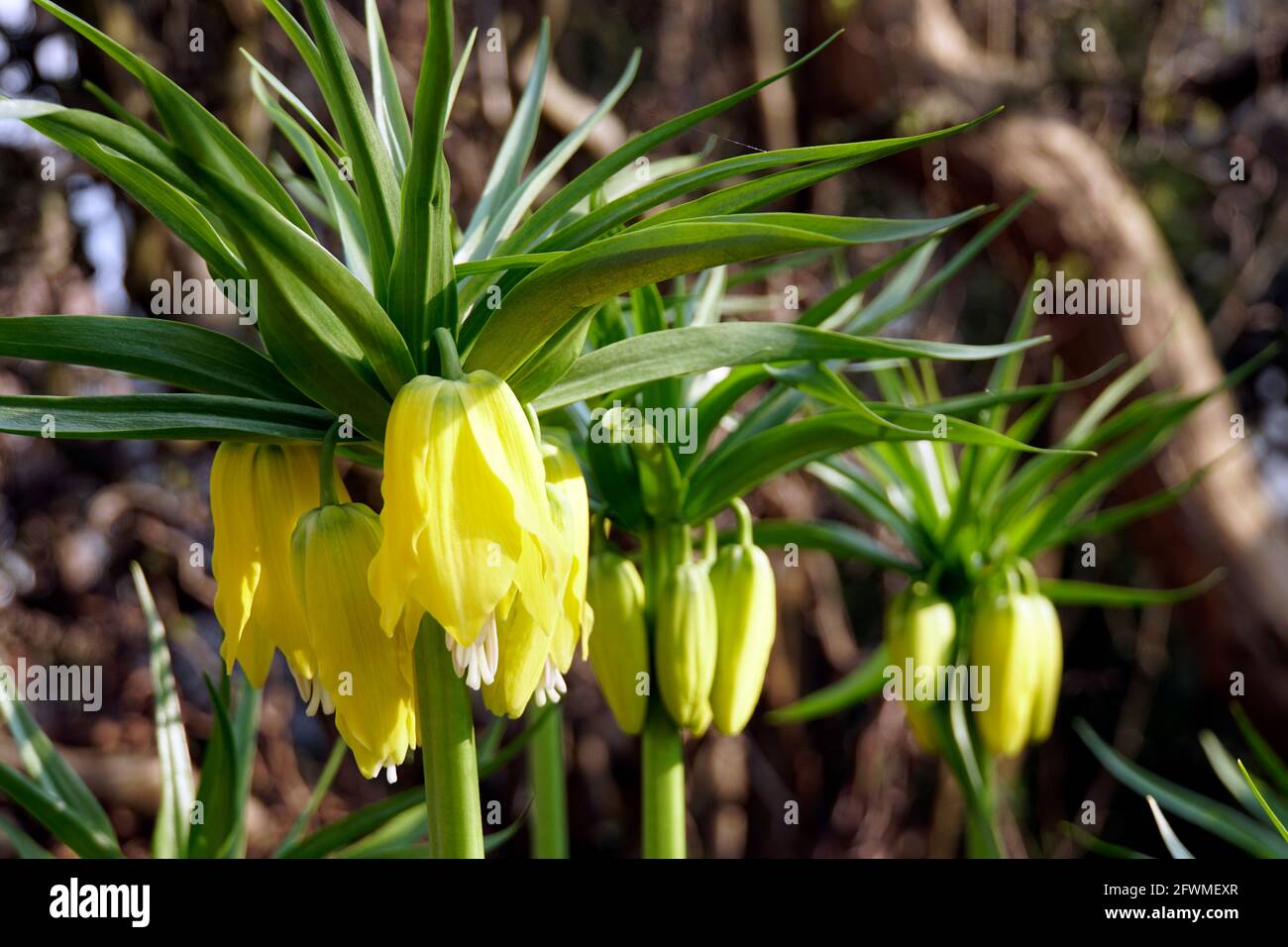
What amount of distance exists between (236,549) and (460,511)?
15cm

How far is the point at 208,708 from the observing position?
6.81 ft

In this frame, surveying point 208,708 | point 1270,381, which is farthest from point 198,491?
point 1270,381

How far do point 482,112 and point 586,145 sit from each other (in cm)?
21

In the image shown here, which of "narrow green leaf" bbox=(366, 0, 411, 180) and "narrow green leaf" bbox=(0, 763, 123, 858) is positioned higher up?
"narrow green leaf" bbox=(366, 0, 411, 180)

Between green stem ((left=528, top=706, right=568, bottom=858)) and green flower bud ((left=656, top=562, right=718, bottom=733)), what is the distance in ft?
0.55

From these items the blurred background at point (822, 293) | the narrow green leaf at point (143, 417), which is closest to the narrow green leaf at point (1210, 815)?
the narrow green leaf at point (143, 417)

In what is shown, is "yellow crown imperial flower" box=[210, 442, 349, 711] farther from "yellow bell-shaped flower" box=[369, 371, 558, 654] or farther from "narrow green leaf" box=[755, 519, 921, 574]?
"narrow green leaf" box=[755, 519, 921, 574]

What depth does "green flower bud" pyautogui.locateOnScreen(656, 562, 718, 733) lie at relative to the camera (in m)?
0.71

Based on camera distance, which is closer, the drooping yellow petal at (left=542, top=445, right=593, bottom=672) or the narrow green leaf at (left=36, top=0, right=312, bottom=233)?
the narrow green leaf at (left=36, top=0, right=312, bottom=233)

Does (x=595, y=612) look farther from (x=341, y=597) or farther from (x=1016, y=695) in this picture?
(x=1016, y=695)

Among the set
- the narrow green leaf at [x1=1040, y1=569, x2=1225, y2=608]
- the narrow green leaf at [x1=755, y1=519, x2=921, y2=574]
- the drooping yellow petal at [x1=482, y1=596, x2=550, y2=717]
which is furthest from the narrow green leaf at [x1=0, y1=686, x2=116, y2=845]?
the narrow green leaf at [x1=1040, y1=569, x2=1225, y2=608]

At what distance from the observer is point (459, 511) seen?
0.49m

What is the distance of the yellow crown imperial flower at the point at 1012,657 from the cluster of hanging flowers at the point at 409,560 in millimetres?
476

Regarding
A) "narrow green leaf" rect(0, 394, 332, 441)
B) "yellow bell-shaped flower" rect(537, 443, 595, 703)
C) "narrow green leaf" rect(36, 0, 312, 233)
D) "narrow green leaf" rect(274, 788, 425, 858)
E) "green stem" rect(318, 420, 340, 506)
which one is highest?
"narrow green leaf" rect(36, 0, 312, 233)
